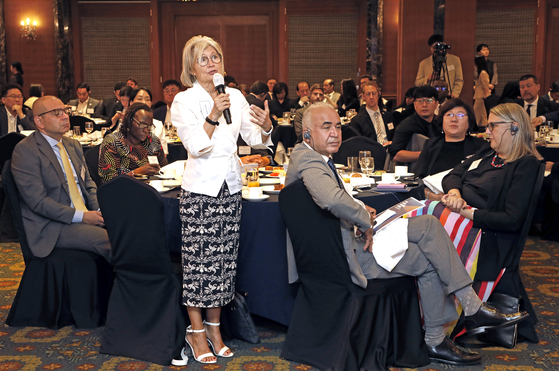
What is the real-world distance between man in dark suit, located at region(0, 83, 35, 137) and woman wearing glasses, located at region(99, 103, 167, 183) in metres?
3.43

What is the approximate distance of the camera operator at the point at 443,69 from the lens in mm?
8477

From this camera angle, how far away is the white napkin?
8.93 feet

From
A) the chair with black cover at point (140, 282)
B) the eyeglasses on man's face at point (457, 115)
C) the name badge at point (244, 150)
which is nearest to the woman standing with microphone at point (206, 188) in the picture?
the chair with black cover at point (140, 282)

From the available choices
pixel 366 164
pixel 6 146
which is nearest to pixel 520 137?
pixel 366 164

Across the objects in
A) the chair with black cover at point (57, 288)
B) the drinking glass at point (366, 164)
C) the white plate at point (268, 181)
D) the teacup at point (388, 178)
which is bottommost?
the chair with black cover at point (57, 288)

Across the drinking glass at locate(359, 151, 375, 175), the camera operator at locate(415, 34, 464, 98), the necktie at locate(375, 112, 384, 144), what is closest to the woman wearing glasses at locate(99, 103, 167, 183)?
the drinking glass at locate(359, 151, 375, 175)

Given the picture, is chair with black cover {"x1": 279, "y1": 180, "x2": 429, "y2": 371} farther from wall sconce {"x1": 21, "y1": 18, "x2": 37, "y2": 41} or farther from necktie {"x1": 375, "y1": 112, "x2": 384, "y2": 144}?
wall sconce {"x1": 21, "y1": 18, "x2": 37, "y2": 41}

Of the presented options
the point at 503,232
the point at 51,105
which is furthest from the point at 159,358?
the point at 503,232

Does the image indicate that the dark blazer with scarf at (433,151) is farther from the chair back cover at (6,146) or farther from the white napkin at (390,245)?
the chair back cover at (6,146)

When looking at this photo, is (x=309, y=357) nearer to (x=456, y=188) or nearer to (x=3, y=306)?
(x=456, y=188)

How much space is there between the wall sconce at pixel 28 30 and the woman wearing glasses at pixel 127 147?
9.29m

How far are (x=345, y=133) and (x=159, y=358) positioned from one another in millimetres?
3568

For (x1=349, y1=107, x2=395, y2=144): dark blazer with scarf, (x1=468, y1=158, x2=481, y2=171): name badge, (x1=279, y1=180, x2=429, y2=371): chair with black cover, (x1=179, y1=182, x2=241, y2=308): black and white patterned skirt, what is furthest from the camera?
(x1=349, y1=107, x2=395, y2=144): dark blazer with scarf

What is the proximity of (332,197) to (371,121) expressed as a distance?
385 cm
